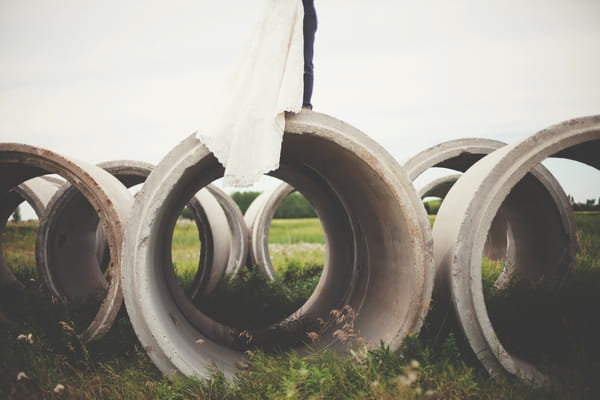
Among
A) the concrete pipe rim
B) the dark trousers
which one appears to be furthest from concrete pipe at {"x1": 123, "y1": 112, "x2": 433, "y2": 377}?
the concrete pipe rim

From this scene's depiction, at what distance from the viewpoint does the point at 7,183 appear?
4.61m

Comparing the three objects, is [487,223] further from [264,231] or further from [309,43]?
[264,231]

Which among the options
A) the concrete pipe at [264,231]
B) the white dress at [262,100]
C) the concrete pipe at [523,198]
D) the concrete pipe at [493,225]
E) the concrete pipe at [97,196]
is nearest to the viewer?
the white dress at [262,100]

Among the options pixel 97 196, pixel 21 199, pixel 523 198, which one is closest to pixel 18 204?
pixel 21 199

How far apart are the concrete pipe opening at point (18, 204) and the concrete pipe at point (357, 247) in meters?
2.97

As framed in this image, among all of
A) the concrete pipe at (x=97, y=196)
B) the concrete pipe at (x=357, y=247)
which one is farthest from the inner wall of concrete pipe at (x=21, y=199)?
the concrete pipe at (x=357, y=247)

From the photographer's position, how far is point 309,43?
347cm

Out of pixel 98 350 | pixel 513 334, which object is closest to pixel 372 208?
pixel 513 334

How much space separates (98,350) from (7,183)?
2046 millimetres

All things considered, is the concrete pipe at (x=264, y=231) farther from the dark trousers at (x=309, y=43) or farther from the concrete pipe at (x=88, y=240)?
the dark trousers at (x=309, y=43)

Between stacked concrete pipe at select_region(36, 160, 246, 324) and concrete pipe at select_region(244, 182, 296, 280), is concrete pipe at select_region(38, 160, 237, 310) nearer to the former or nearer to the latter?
stacked concrete pipe at select_region(36, 160, 246, 324)

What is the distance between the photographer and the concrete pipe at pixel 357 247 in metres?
3.02

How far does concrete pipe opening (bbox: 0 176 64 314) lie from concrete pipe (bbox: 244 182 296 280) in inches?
119

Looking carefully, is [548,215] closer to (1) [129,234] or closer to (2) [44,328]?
(1) [129,234]
